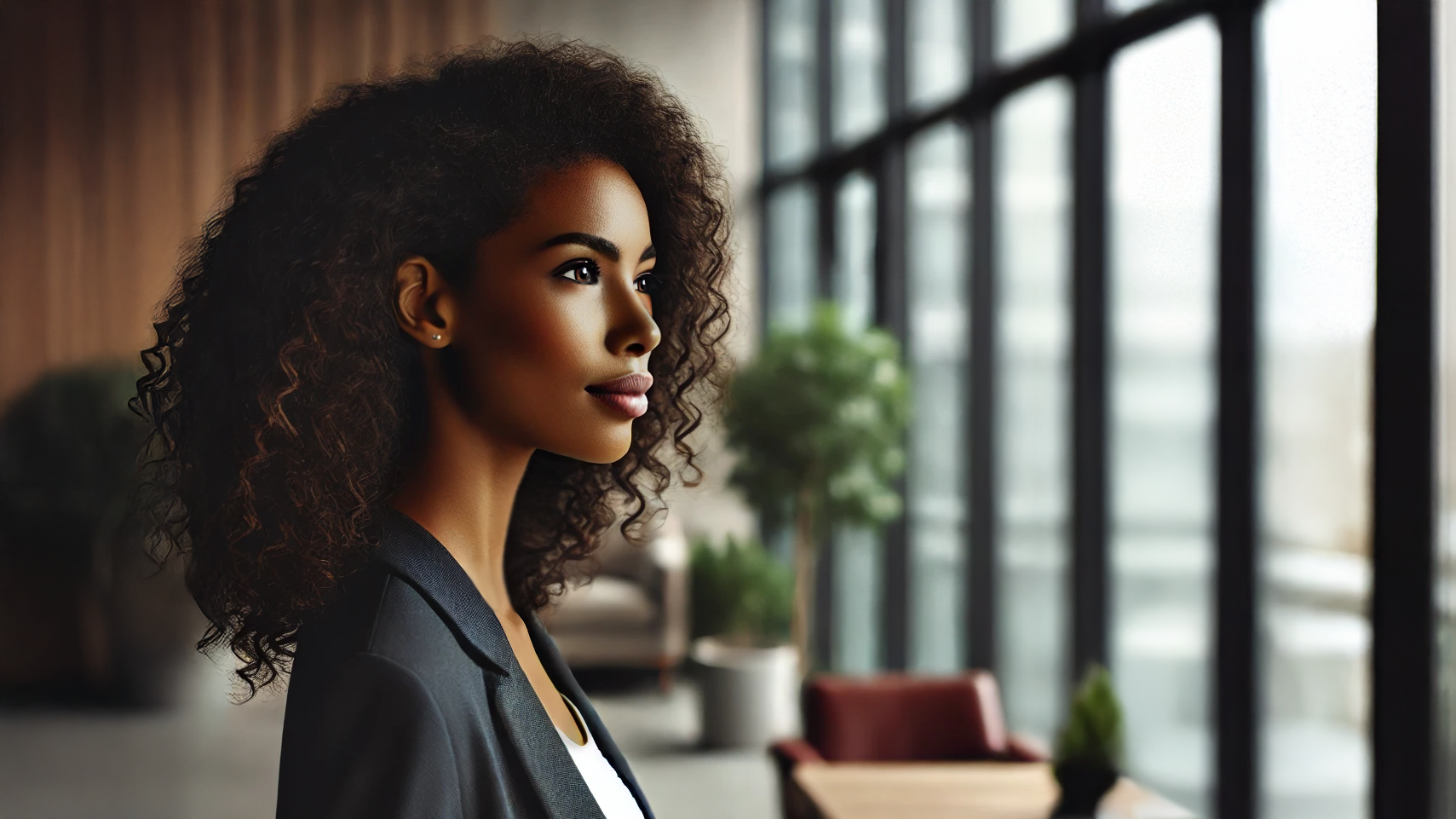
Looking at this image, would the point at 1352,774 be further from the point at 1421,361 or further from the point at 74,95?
the point at 74,95

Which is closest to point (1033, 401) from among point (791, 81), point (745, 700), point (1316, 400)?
point (1316, 400)

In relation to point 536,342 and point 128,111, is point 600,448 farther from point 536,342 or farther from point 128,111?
point 128,111

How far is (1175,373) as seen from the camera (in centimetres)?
323

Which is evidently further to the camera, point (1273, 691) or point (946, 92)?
point (946, 92)

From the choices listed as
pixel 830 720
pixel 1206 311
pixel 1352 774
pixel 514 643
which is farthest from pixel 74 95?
pixel 1352 774

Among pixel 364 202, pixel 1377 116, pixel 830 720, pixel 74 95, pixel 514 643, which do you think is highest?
pixel 74 95

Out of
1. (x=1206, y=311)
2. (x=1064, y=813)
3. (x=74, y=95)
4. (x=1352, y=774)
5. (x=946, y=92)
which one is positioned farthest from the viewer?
(x=946, y=92)

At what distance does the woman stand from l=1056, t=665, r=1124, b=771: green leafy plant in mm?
1649

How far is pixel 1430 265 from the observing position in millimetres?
2094

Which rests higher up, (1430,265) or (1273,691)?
(1430,265)

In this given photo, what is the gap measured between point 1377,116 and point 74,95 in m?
3.50

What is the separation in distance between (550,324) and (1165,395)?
292 centimetres

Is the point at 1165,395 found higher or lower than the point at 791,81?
lower

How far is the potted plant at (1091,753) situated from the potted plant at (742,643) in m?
2.83
